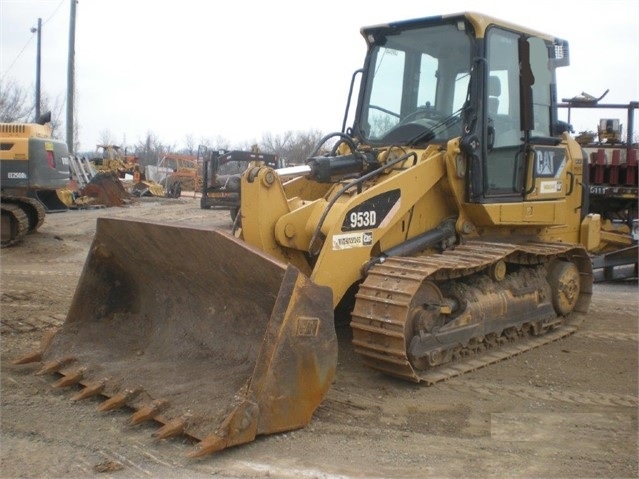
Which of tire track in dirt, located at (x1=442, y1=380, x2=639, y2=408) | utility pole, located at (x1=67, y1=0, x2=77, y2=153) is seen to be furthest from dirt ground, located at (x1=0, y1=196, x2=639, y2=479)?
utility pole, located at (x1=67, y1=0, x2=77, y2=153)

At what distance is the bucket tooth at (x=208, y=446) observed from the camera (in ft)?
12.0

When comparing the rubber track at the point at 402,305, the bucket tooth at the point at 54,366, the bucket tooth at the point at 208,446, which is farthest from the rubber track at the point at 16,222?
the bucket tooth at the point at 208,446

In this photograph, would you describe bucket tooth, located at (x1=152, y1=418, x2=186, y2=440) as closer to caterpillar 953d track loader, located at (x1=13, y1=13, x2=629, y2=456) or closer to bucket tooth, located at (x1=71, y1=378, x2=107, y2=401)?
caterpillar 953d track loader, located at (x1=13, y1=13, x2=629, y2=456)

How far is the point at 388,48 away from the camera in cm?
656

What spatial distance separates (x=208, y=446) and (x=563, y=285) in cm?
413

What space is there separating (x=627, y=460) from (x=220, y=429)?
223 centimetres

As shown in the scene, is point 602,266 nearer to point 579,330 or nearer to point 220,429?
point 579,330

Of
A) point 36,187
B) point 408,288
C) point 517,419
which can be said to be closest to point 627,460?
point 517,419

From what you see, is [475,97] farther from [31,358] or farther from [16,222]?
[16,222]

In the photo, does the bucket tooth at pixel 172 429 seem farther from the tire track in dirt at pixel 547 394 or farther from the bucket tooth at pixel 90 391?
the tire track in dirt at pixel 547 394

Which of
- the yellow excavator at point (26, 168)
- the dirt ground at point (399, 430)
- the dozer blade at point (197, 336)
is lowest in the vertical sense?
the dirt ground at point (399, 430)

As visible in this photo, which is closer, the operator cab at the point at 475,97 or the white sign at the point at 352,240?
the white sign at the point at 352,240

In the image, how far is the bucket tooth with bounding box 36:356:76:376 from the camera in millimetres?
4945

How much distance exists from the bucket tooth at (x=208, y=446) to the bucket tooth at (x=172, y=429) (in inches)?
7.9
